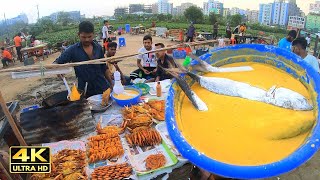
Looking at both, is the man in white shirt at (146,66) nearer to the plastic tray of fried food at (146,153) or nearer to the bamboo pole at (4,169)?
the plastic tray of fried food at (146,153)

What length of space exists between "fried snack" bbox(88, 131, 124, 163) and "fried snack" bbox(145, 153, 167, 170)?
292 mm

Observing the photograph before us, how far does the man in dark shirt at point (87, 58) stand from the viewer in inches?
131

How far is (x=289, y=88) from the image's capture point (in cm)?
167

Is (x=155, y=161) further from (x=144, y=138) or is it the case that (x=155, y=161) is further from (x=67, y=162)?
(x=67, y=162)

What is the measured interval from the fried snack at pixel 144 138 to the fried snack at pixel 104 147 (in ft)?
0.41

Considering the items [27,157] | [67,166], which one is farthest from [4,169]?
[67,166]

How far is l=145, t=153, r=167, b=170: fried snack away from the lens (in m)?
2.11

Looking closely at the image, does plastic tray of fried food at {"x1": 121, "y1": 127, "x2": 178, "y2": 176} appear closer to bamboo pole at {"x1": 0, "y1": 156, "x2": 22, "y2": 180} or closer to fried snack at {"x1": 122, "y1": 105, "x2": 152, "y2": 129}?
fried snack at {"x1": 122, "y1": 105, "x2": 152, "y2": 129}

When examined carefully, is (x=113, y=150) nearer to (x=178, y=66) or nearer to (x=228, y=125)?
(x=178, y=66)

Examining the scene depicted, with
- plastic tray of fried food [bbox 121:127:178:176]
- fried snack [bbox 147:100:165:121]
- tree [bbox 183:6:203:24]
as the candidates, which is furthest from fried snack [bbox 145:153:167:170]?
tree [bbox 183:6:203:24]

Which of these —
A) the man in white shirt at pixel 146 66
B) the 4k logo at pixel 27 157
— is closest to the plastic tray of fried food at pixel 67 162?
the 4k logo at pixel 27 157

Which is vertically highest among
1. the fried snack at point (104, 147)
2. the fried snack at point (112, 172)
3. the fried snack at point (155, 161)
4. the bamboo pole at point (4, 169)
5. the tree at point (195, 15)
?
the tree at point (195, 15)

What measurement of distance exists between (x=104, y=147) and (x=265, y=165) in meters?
1.53

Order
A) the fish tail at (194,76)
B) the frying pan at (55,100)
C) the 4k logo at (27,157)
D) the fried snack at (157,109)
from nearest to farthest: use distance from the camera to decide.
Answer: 1. the 4k logo at (27,157)
2. the fish tail at (194,76)
3. the frying pan at (55,100)
4. the fried snack at (157,109)
